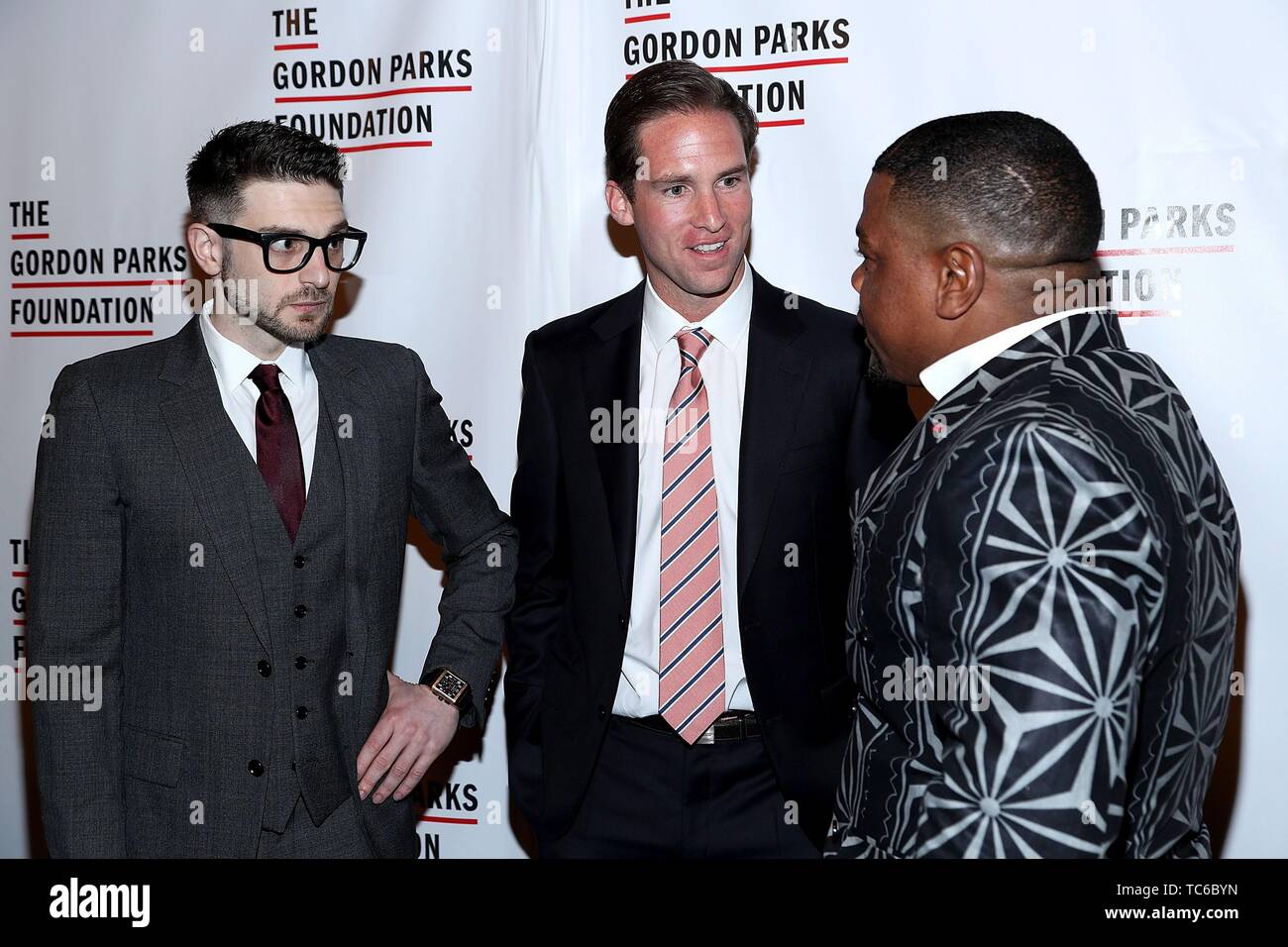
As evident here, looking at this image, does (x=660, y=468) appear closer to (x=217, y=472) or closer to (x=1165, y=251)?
(x=217, y=472)

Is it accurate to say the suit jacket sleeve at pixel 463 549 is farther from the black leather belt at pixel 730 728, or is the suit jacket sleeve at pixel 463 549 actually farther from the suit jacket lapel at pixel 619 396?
the black leather belt at pixel 730 728

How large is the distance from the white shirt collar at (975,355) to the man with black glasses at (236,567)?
1001 mm

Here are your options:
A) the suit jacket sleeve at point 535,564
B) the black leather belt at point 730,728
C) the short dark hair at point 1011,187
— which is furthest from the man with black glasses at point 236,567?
the short dark hair at point 1011,187

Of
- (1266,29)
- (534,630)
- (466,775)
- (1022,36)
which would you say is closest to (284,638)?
(534,630)

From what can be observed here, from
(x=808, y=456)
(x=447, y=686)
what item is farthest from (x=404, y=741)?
(x=808, y=456)

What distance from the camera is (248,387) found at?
1.91 meters

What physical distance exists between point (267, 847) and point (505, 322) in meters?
1.35

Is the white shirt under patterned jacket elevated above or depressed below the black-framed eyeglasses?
below

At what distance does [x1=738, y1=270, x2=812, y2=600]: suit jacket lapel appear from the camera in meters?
1.98

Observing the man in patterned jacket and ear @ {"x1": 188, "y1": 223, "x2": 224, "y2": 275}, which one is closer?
the man in patterned jacket

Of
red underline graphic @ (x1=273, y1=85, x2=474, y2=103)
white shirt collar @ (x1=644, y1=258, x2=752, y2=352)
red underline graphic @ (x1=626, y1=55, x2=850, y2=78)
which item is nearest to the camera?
white shirt collar @ (x1=644, y1=258, x2=752, y2=352)

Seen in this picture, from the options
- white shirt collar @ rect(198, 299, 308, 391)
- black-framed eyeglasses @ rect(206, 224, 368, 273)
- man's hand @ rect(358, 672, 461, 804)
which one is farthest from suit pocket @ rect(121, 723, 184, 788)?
black-framed eyeglasses @ rect(206, 224, 368, 273)

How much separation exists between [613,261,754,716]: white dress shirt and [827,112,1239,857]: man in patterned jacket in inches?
21.7

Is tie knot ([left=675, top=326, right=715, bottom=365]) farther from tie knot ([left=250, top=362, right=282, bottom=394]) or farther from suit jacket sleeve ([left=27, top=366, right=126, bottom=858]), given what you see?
suit jacket sleeve ([left=27, top=366, right=126, bottom=858])
